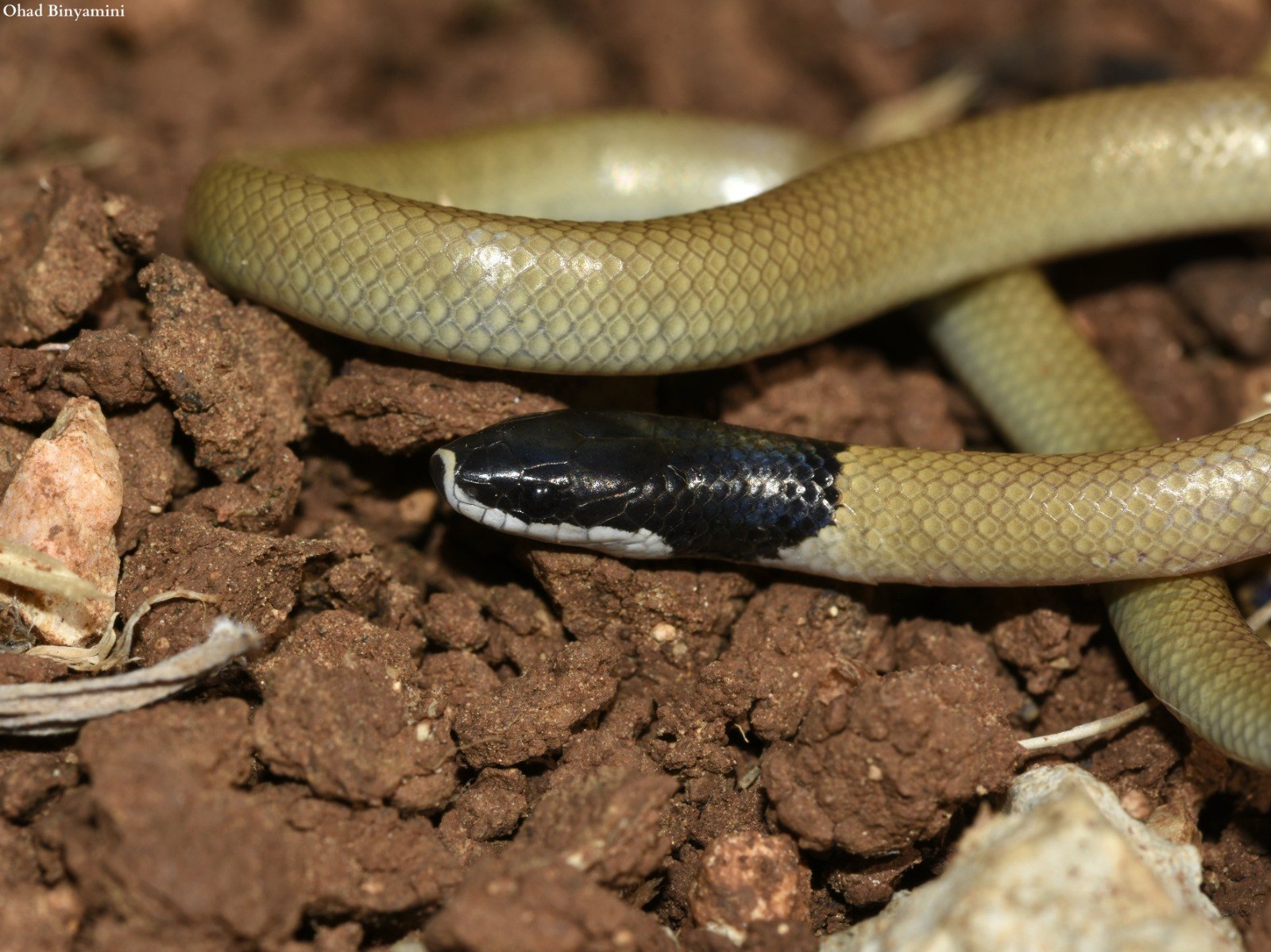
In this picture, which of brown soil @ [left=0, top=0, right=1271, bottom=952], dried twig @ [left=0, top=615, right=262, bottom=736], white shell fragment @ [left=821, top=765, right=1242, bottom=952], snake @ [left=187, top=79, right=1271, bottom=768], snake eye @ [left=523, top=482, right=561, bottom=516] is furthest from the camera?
snake eye @ [left=523, top=482, right=561, bottom=516]

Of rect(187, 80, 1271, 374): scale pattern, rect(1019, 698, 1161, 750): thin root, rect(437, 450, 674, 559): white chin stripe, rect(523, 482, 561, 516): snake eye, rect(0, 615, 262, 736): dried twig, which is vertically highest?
rect(187, 80, 1271, 374): scale pattern

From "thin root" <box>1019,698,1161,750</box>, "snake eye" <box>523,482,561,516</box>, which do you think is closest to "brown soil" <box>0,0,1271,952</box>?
"thin root" <box>1019,698,1161,750</box>

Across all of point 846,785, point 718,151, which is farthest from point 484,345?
point 718,151

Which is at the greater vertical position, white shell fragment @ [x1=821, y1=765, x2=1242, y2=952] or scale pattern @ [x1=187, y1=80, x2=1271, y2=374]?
scale pattern @ [x1=187, y1=80, x2=1271, y2=374]

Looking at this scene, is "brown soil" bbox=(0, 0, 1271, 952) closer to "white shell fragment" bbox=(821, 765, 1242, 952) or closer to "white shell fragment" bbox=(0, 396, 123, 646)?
"white shell fragment" bbox=(0, 396, 123, 646)

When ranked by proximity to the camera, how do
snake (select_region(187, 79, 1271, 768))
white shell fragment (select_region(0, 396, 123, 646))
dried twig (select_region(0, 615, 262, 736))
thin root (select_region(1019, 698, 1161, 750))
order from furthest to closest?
1. snake (select_region(187, 79, 1271, 768))
2. thin root (select_region(1019, 698, 1161, 750))
3. white shell fragment (select_region(0, 396, 123, 646))
4. dried twig (select_region(0, 615, 262, 736))

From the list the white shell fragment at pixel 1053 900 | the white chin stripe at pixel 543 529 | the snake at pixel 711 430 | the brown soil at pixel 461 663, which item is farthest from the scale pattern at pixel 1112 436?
the white chin stripe at pixel 543 529
